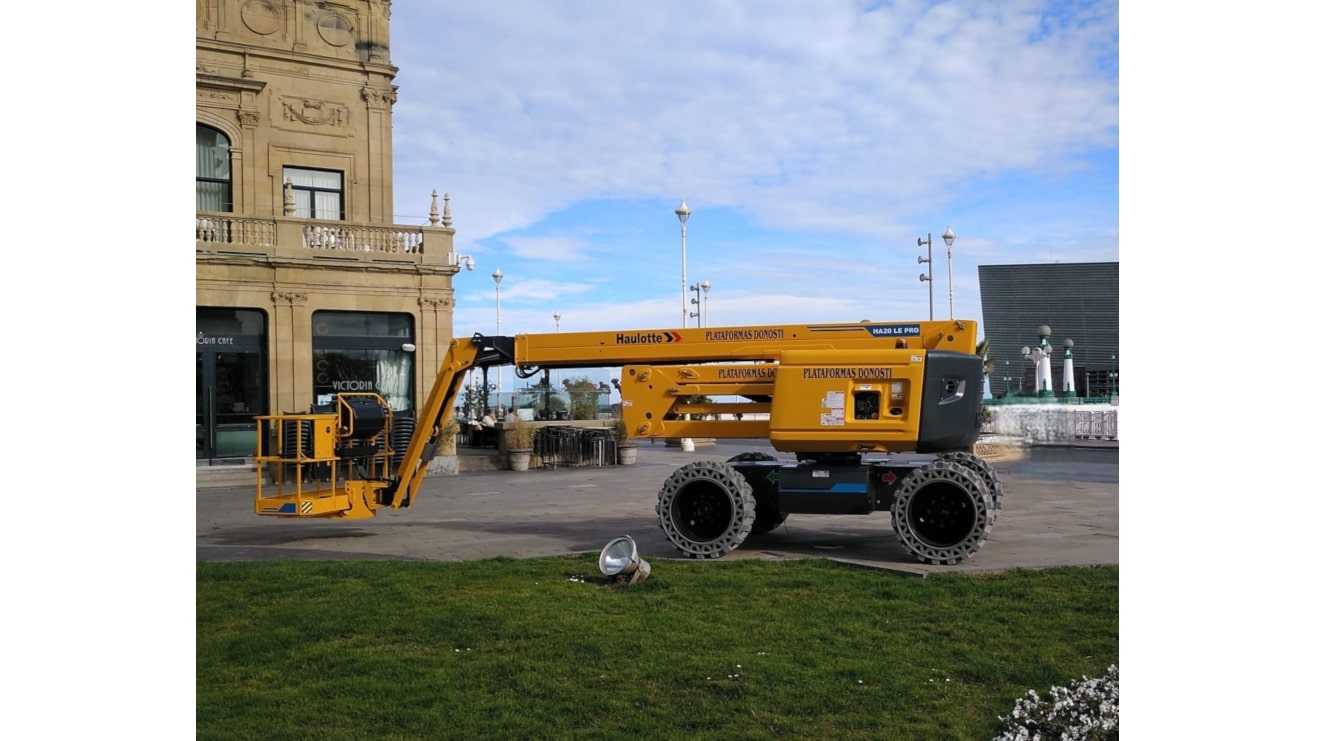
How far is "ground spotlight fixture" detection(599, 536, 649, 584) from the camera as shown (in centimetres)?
952

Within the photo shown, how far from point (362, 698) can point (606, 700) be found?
1.49 m

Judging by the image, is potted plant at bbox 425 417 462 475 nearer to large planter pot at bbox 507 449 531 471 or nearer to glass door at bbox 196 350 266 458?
large planter pot at bbox 507 449 531 471

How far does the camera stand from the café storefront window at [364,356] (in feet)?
82.6

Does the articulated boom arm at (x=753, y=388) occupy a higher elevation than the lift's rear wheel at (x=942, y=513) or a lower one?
higher

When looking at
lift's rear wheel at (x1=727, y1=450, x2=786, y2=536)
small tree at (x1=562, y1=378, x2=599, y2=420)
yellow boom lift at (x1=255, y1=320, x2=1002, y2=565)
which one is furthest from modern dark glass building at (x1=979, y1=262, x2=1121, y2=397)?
yellow boom lift at (x1=255, y1=320, x2=1002, y2=565)

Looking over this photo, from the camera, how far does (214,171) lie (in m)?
25.5

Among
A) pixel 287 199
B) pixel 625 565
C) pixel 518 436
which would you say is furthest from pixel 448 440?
pixel 625 565

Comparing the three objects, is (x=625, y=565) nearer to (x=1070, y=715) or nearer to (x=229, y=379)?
(x=1070, y=715)

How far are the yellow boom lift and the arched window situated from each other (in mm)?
14443

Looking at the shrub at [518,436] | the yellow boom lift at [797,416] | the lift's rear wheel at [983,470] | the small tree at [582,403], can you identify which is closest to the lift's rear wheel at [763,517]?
the yellow boom lift at [797,416]

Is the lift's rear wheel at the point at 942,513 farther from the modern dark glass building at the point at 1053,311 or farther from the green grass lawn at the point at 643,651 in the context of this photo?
the modern dark glass building at the point at 1053,311

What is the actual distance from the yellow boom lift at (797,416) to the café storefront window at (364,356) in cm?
1250

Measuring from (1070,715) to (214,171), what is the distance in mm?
24829

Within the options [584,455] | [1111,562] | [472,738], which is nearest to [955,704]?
[472,738]
